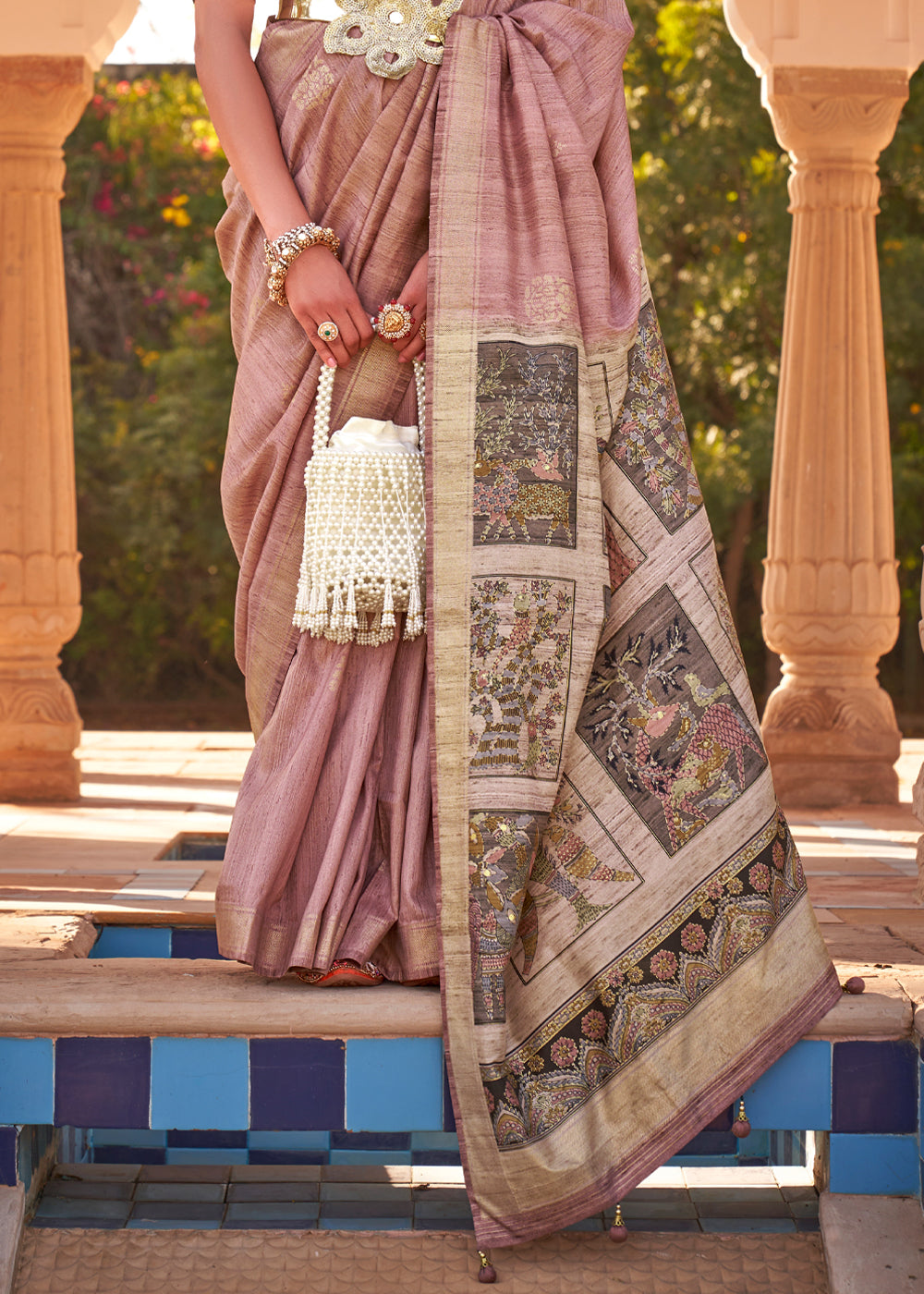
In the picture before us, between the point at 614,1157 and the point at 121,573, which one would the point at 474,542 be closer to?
the point at 614,1157

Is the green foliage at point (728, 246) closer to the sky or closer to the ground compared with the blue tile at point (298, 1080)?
closer to the sky

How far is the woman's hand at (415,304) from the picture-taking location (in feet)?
6.40

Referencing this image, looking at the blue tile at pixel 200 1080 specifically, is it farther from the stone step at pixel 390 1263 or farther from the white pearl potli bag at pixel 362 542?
the white pearl potli bag at pixel 362 542

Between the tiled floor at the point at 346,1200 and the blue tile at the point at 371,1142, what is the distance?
0.79ft

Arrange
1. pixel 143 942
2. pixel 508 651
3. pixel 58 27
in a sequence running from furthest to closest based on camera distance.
→ 1. pixel 58 27
2. pixel 143 942
3. pixel 508 651

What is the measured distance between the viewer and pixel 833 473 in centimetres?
456

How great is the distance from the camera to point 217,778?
183 inches

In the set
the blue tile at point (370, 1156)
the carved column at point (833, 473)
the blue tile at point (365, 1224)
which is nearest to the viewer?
the blue tile at point (365, 1224)

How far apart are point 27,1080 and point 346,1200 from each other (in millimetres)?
516

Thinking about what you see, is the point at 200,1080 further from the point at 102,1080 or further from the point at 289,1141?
Result: the point at 289,1141

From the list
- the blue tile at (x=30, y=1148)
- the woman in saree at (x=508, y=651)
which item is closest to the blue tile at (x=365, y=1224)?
the woman in saree at (x=508, y=651)

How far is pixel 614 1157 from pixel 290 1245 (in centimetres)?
43

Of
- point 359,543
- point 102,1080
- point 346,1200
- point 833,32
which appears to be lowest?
point 346,1200

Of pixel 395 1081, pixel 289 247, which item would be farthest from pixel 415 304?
pixel 395 1081
